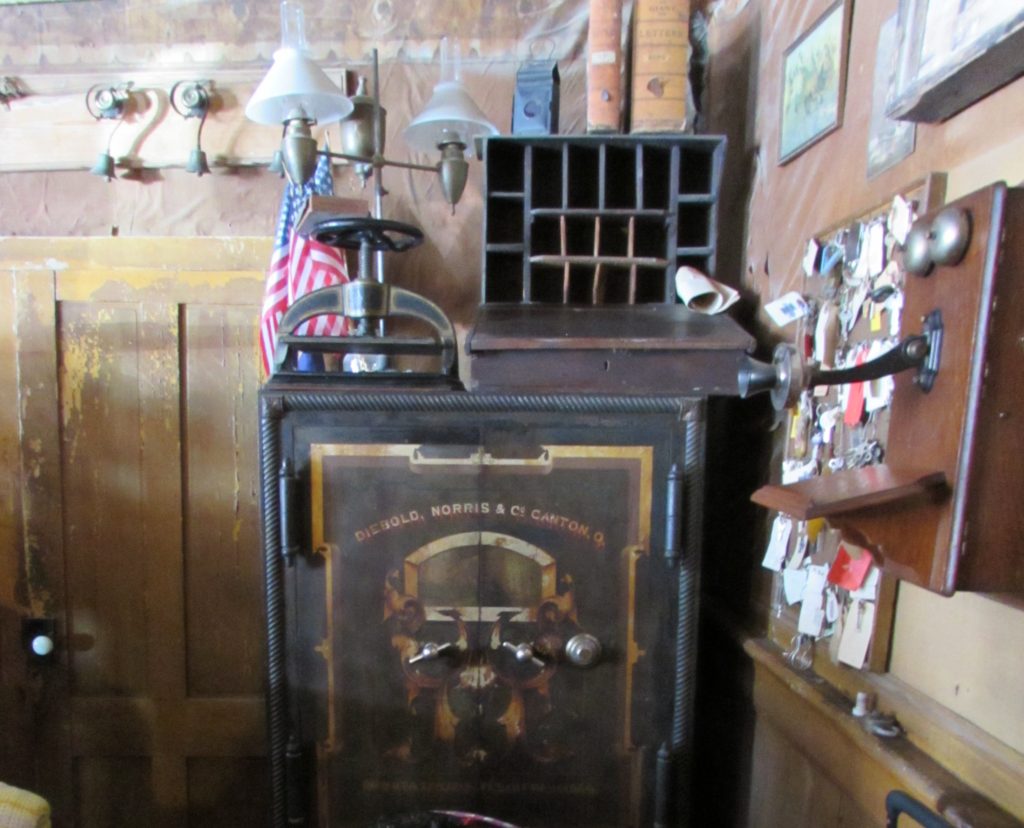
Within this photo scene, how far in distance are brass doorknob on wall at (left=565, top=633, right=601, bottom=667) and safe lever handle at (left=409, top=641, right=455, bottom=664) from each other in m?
0.22

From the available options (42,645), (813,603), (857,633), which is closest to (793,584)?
(813,603)

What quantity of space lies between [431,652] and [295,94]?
1171mm

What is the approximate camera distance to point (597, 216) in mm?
1395

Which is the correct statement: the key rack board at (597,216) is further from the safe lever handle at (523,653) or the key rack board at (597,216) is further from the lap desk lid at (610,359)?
the safe lever handle at (523,653)

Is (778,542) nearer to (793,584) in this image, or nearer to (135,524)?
(793,584)

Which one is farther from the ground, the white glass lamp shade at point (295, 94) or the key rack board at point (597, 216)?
the white glass lamp shade at point (295, 94)

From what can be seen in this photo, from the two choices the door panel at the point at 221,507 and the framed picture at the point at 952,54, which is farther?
the door panel at the point at 221,507

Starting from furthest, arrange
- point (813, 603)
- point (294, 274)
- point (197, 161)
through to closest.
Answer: point (197, 161) < point (294, 274) < point (813, 603)

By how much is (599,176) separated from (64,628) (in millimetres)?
1801

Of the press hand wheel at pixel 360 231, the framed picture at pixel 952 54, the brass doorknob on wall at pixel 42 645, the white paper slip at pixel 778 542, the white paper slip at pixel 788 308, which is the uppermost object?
the framed picture at pixel 952 54

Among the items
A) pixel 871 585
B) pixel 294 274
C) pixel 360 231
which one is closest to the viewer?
pixel 871 585

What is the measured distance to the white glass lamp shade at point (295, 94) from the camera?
53.0 inches

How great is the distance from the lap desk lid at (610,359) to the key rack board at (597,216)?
0.89ft

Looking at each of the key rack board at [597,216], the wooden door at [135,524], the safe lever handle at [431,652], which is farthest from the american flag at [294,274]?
the safe lever handle at [431,652]
